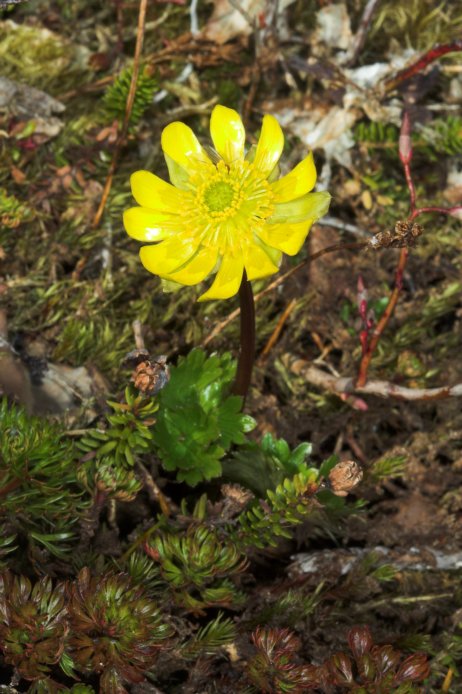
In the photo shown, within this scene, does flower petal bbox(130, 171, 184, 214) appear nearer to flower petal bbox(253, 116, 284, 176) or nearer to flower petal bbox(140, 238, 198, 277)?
flower petal bbox(140, 238, 198, 277)

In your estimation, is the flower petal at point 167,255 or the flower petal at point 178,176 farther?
the flower petal at point 178,176

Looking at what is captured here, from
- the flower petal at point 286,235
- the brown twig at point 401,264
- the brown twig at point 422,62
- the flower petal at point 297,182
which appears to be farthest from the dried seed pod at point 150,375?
the brown twig at point 422,62

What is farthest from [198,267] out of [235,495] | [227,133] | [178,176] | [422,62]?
[422,62]

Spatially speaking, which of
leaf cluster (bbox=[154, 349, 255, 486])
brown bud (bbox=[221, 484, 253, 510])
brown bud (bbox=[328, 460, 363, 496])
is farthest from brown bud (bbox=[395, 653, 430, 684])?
leaf cluster (bbox=[154, 349, 255, 486])

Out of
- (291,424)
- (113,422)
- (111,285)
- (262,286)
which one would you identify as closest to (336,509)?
(291,424)

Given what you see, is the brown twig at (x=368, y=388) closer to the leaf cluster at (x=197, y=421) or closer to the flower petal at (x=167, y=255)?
the leaf cluster at (x=197, y=421)

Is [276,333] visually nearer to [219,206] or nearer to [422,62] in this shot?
[219,206]
